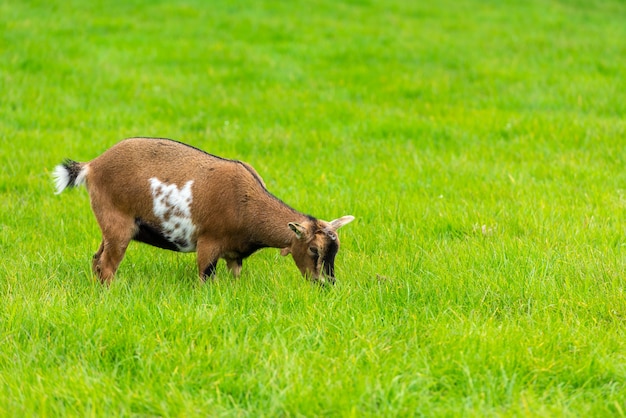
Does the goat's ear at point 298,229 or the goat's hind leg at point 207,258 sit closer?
the goat's ear at point 298,229

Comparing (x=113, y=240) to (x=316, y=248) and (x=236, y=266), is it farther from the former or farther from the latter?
(x=316, y=248)

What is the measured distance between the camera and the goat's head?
18.7ft

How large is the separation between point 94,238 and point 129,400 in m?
3.20

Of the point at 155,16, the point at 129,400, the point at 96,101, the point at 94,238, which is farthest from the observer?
the point at 155,16

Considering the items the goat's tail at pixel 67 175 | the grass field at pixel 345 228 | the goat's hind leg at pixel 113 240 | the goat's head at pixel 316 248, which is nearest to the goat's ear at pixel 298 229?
the goat's head at pixel 316 248

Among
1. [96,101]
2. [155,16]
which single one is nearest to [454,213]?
[96,101]

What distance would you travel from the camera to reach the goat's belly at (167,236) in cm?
609

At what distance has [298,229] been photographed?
18.9ft

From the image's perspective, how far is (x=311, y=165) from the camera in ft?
30.4

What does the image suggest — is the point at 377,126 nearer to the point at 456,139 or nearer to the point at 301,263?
the point at 456,139

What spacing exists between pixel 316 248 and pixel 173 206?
1199 mm

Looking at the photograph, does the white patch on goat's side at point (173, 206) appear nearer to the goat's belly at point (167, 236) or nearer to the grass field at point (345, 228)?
the goat's belly at point (167, 236)

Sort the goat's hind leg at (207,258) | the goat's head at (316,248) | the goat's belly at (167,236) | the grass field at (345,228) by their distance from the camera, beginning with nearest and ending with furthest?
the grass field at (345,228) < the goat's head at (316,248) < the goat's hind leg at (207,258) < the goat's belly at (167,236)

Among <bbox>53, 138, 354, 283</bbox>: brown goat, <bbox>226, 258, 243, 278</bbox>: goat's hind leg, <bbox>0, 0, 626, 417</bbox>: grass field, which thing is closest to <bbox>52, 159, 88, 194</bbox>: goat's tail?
<bbox>53, 138, 354, 283</bbox>: brown goat
